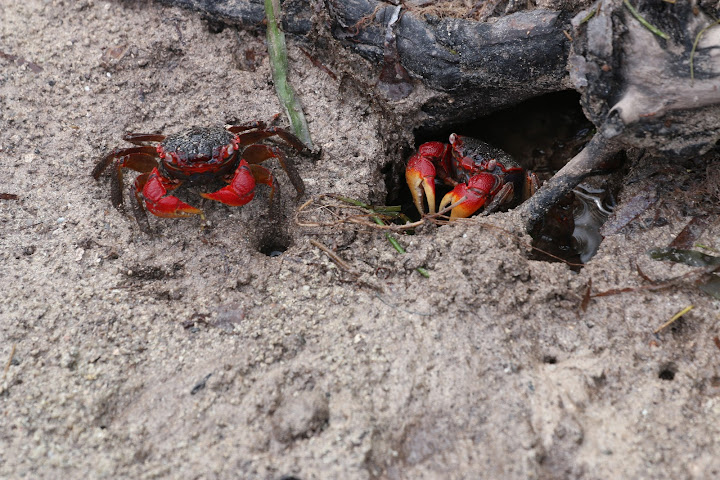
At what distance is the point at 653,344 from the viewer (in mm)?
2164

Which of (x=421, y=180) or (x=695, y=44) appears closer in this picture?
(x=695, y=44)

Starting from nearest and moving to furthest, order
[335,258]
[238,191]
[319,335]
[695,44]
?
[695,44] < [319,335] < [335,258] < [238,191]

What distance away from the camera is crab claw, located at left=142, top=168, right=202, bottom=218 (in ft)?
8.70

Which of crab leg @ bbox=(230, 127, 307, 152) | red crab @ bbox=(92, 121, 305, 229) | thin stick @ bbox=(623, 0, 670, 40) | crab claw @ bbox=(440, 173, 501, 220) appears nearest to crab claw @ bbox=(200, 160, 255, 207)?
red crab @ bbox=(92, 121, 305, 229)

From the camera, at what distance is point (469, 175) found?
135 inches

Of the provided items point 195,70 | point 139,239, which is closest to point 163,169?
point 139,239

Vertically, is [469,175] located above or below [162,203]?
below

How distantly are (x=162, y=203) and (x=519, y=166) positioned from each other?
6.77ft

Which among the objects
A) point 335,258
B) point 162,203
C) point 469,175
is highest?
point 162,203

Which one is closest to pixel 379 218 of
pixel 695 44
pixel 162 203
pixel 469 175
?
pixel 469 175

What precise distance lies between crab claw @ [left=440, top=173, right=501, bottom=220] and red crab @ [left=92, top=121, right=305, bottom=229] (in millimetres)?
912

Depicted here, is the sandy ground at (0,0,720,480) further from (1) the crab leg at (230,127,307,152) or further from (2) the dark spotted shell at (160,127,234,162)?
(2) the dark spotted shell at (160,127,234,162)

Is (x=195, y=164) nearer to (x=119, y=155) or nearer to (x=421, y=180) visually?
(x=119, y=155)

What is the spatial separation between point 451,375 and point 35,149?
2.46 meters
